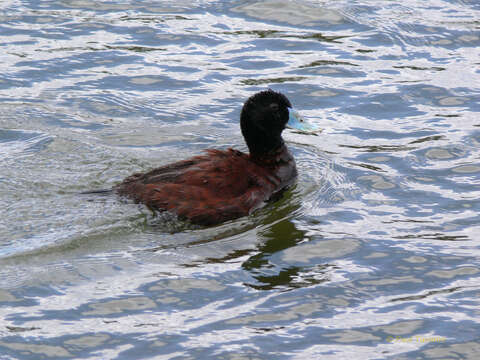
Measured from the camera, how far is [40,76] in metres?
10.7

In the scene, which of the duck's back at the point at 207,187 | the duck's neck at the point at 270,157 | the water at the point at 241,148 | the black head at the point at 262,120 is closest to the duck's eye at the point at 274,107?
the black head at the point at 262,120

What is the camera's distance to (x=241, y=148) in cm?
923

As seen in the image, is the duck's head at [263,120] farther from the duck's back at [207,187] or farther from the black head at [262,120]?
the duck's back at [207,187]

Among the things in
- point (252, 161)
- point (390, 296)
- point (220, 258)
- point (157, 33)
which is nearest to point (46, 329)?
point (220, 258)

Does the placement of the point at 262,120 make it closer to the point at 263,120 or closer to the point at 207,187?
the point at 263,120

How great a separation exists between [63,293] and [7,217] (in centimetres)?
155

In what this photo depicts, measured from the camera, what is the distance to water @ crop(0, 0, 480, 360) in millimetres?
5832

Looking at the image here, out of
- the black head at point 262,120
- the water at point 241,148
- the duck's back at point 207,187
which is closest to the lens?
the water at point 241,148

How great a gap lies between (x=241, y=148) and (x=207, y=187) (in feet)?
6.18

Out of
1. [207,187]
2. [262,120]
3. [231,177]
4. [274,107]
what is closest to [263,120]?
[262,120]

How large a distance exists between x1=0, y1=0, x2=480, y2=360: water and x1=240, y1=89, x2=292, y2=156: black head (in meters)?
0.53

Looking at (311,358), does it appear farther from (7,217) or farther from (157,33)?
(157,33)

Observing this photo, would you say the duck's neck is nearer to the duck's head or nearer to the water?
the duck's head

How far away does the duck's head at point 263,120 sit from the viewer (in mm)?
8000
